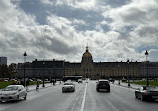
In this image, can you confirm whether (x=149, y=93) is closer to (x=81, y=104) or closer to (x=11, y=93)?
(x=81, y=104)

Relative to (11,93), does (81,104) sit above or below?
below

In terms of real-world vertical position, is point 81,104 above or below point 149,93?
below

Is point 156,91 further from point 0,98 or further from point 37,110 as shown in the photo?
point 0,98

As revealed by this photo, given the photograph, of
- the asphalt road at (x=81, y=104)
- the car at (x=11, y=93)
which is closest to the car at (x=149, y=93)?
the asphalt road at (x=81, y=104)

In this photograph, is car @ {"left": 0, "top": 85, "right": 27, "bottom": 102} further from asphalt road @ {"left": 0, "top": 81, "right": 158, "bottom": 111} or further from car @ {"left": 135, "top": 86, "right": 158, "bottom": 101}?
car @ {"left": 135, "top": 86, "right": 158, "bottom": 101}

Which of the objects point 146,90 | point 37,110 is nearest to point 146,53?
point 146,90

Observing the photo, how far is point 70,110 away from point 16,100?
8713 mm

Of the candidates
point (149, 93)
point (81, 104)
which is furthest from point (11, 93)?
point (149, 93)

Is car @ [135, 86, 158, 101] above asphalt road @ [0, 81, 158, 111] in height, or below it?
above

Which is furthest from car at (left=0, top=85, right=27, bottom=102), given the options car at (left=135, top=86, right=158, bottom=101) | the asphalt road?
car at (left=135, top=86, right=158, bottom=101)

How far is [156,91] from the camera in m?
20.2

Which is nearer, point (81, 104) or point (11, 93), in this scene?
point (81, 104)

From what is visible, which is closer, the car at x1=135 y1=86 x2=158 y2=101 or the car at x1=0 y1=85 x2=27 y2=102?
the car at x1=0 y1=85 x2=27 y2=102

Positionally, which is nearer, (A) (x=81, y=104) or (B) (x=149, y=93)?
(A) (x=81, y=104)
